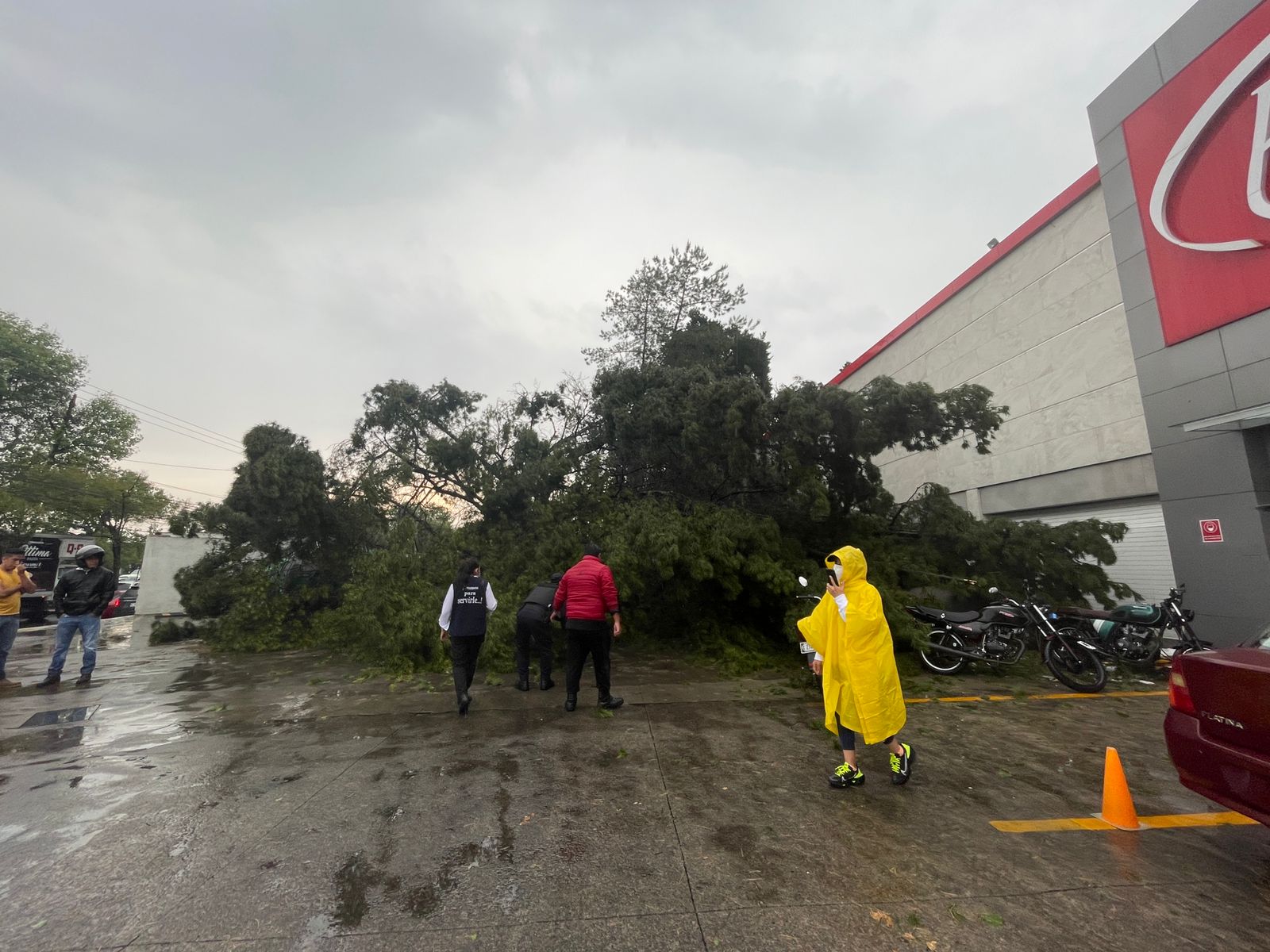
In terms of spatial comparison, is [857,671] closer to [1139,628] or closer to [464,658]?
[464,658]

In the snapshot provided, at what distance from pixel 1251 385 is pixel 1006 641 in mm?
4622

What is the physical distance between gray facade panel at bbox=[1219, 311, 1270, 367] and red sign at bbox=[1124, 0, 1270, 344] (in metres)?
0.12

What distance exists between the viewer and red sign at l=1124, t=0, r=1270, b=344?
7.52m

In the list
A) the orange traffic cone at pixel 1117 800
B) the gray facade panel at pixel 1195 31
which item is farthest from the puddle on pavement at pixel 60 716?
the gray facade panel at pixel 1195 31

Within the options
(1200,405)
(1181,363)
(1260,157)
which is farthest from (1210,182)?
(1200,405)

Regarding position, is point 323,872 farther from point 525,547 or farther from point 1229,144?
point 1229,144

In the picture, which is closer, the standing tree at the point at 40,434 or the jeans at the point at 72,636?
the jeans at the point at 72,636

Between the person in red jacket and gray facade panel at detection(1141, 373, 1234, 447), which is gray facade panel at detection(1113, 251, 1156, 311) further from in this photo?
the person in red jacket

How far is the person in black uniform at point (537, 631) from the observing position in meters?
6.70

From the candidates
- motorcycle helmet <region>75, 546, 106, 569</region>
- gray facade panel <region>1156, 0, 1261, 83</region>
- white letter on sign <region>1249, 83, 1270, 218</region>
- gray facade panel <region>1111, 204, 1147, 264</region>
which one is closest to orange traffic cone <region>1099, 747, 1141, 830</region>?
white letter on sign <region>1249, 83, 1270, 218</region>

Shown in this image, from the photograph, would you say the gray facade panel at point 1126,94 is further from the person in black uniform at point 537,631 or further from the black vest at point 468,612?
the black vest at point 468,612

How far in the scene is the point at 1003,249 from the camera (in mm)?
13805

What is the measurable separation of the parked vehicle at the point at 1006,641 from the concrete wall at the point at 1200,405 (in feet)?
8.68

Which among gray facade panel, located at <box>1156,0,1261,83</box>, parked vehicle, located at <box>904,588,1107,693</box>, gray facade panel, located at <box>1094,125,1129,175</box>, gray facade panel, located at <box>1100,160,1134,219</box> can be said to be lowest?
parked vehicle, located at <box>904,588,1107,693</box>
